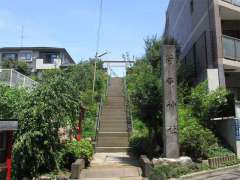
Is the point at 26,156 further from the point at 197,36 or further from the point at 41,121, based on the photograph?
the point at 197,36

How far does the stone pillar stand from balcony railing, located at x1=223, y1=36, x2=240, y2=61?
610 centimetres

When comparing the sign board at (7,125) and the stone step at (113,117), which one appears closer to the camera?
the sign board at (7,125)

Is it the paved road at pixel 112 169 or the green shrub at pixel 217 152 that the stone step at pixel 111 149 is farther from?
the green shrub at pixel 217 152

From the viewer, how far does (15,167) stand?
11188mm

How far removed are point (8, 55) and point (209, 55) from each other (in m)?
43.7

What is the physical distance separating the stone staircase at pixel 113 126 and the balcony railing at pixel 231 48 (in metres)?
6.89

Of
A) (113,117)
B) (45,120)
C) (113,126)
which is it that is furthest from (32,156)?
(113,117)

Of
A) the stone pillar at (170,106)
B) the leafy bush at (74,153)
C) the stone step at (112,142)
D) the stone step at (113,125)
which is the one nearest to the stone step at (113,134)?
the stone step at (112,142)

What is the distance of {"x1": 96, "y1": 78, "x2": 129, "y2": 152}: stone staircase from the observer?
1789 cm

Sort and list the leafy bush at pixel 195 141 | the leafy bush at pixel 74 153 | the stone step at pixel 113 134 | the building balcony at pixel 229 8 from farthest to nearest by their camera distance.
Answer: the stone step at pixel 113 134 → the building balcony at pixel 229 8 → the leafy bush at pixel 74 153 → the leafy bush at pixel 195 141

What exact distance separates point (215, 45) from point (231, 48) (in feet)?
3.76

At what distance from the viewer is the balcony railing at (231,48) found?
707 inches

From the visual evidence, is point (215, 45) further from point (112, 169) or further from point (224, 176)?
point (112, 169)

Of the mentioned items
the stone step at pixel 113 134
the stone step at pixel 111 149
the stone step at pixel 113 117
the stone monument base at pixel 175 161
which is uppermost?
the stone step at pixel 113 117
